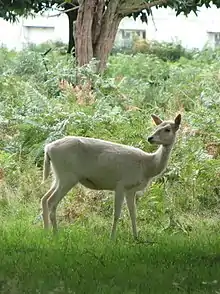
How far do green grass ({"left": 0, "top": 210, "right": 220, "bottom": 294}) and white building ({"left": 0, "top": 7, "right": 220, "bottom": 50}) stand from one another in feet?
55.6

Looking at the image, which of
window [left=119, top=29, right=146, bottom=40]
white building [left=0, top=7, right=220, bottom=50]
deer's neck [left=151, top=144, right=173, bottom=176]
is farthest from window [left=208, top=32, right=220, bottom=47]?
deer's neck [left=151, top=144, right=173, bottom=176]

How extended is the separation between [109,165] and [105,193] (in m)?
2.04

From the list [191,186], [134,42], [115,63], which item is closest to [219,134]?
[191,186]

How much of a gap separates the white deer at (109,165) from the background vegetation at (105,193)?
17.9 inches

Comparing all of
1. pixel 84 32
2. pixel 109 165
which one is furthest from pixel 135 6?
pixel 109 165

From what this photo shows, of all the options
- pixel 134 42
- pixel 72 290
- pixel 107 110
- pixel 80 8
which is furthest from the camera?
pixel 134 42

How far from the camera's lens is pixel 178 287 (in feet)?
19.9

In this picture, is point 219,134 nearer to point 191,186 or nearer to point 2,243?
point 191,186

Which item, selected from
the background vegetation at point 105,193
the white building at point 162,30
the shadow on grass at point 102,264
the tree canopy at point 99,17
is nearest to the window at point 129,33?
the white building at point 162,30

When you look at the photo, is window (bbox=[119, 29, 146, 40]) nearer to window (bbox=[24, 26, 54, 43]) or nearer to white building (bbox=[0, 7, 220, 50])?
white building (bbox=[0, 7, 220, 50])

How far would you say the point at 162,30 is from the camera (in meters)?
26.4

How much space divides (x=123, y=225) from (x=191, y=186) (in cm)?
145

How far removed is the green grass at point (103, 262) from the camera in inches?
238

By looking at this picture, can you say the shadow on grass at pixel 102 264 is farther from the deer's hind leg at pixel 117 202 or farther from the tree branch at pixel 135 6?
the tree branch at pixel 135 6
